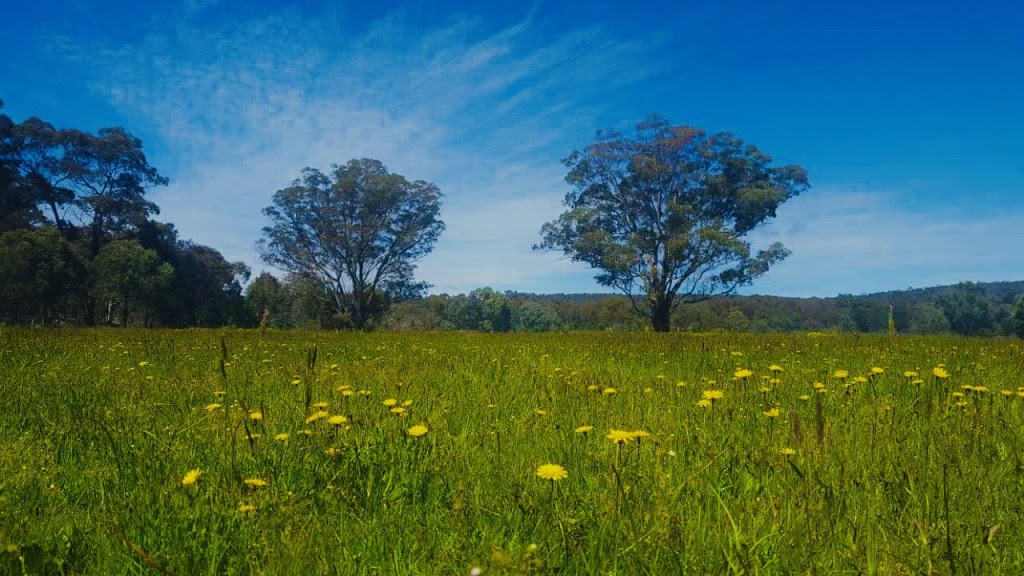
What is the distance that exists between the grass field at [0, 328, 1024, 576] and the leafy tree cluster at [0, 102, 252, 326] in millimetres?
35411

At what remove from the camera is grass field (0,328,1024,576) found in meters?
1.51

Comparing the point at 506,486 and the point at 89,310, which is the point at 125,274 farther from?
the point at 506,486

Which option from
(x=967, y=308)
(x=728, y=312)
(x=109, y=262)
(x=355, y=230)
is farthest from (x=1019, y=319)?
(x=109, y=262)

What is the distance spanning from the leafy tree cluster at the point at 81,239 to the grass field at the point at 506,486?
3541 cm

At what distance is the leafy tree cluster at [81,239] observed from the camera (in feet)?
97.6

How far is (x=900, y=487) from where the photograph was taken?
2039 mm

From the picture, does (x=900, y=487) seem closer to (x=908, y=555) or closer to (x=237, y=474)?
(x=908, y=555)

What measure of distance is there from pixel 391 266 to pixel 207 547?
40684 mm

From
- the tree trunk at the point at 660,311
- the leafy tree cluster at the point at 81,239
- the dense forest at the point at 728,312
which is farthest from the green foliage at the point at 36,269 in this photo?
the tree trunk at the point at 660,311

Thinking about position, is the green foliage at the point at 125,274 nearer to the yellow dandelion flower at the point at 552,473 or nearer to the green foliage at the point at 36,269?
the green foliage at the point at 36,269

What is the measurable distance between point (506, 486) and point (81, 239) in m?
47.7

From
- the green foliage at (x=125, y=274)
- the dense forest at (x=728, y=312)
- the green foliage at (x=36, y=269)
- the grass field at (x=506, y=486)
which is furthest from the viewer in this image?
the dense forest at (x=728, y=312)

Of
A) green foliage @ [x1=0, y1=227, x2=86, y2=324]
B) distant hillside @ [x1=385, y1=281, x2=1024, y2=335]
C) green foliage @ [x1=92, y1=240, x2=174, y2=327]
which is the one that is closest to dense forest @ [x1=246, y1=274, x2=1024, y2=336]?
distant hillside @ [x1=385, y1=281, x2=1024, y2=335]

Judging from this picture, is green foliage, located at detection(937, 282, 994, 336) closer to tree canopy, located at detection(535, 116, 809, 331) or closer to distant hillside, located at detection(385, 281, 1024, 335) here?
distant hillside, located at detection(385, 281, 1024, 335)
